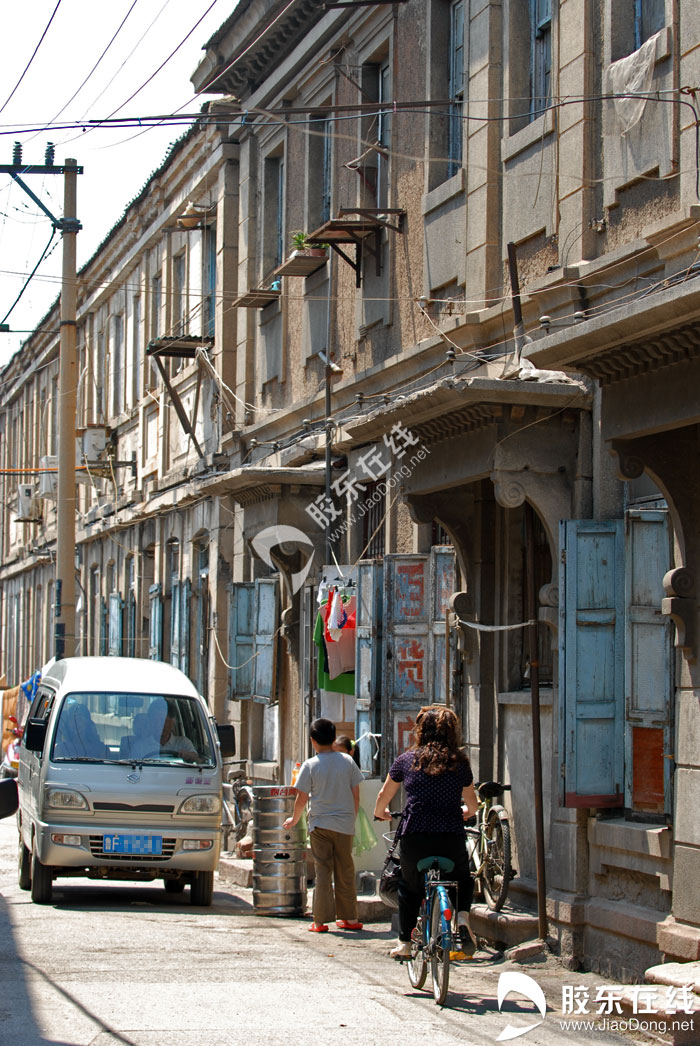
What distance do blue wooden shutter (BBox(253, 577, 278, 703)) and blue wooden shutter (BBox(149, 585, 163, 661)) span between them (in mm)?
7272

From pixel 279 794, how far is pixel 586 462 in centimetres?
437

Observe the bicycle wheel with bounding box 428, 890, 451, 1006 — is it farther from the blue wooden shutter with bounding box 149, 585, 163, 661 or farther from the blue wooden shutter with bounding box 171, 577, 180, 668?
the blue wooden shutter with bounding box 149, 585, 163, 661

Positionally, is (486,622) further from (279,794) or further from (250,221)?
(250,221)

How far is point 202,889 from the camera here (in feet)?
46.1

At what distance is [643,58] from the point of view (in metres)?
10.7

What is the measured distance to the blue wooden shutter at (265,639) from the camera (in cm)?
1891

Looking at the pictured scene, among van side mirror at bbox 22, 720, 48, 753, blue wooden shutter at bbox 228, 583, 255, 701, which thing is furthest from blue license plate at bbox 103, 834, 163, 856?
blue wooden shutter at bbox 228, 583, 255, 701

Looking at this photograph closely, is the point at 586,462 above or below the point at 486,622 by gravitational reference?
above

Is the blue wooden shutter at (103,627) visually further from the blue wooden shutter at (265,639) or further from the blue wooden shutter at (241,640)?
the blue wooden shutter at (265,639)

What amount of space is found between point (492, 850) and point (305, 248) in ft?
27.4

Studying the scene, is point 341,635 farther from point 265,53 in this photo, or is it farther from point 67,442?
point 67,442

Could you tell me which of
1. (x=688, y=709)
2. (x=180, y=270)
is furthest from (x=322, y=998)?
(x=180, y=270)

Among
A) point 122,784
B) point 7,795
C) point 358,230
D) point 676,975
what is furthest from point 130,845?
point 358,230

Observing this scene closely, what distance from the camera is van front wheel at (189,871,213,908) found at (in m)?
14.0
